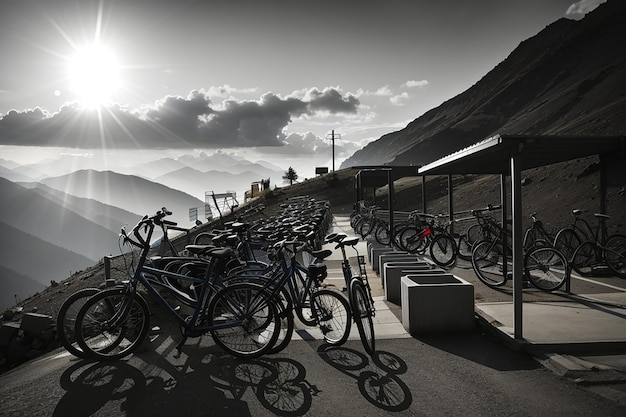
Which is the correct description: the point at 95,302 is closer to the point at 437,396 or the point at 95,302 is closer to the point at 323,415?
the point at 323,415

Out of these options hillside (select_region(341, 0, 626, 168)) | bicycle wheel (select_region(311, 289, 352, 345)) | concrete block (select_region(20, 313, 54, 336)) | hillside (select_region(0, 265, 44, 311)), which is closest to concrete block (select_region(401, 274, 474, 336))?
bicycle wheel (select_region(311, 289, 352, 345))

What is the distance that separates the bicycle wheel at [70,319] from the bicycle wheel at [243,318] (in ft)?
4.66

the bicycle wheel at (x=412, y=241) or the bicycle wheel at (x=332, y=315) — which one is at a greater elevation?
the bicycle wheel at (x=412, y=241)

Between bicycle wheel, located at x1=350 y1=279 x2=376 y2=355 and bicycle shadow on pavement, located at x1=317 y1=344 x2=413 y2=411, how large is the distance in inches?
6.3

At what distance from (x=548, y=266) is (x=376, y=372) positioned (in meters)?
4.19

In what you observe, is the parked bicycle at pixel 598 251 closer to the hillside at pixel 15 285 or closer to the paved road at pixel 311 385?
the paved road at pixel 311 385

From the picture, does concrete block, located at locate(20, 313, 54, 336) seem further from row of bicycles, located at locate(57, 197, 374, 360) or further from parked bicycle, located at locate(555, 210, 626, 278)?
parked bicycle, located at locate(555, 210, 626, 278)

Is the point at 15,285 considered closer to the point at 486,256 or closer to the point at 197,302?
the point at 197,302

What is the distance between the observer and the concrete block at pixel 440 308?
523 cm

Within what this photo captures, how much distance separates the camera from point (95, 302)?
4535mm

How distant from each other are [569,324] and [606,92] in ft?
281

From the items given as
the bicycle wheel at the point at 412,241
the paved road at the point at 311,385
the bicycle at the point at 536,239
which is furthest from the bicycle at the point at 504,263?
the paved road at the point at 311,385

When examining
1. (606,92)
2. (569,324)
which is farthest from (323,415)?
(606,92)

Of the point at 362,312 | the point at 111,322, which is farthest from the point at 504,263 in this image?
the point at 111,322
